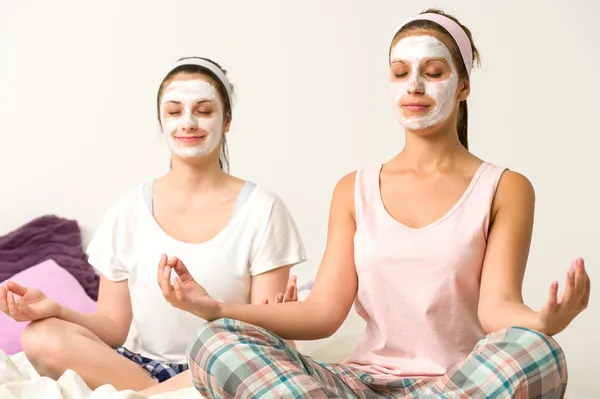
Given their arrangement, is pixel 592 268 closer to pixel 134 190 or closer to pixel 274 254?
pixel 274 254

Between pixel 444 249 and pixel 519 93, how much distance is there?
1.18 metres

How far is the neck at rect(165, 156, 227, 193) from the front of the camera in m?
2.07

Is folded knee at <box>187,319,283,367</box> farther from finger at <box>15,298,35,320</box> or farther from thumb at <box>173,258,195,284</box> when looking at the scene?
finger at <box>15,298,35,320</box>

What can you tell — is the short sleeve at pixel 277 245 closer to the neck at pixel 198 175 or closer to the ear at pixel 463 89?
the neck at pixel 198 175

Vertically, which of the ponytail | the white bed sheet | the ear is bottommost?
the white bed sheet

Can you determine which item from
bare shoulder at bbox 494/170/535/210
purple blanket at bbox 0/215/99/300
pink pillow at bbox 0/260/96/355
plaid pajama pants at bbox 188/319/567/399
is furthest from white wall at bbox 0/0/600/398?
plaid pajama pants at bbox 188/319/567/399

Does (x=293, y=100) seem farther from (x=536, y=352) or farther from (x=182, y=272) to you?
(x=536, y=352)

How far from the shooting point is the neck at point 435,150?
1.80 metres

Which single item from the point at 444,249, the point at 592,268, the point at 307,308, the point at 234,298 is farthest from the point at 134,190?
the point at 592,268

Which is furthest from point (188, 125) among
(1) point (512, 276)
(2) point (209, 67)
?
(1) point (512, 276)

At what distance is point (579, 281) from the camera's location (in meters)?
1.40

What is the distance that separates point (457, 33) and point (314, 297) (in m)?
0.51

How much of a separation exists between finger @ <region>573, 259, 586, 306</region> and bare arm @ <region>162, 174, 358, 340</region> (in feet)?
1.49

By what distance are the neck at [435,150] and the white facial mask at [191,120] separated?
43 centimetres
